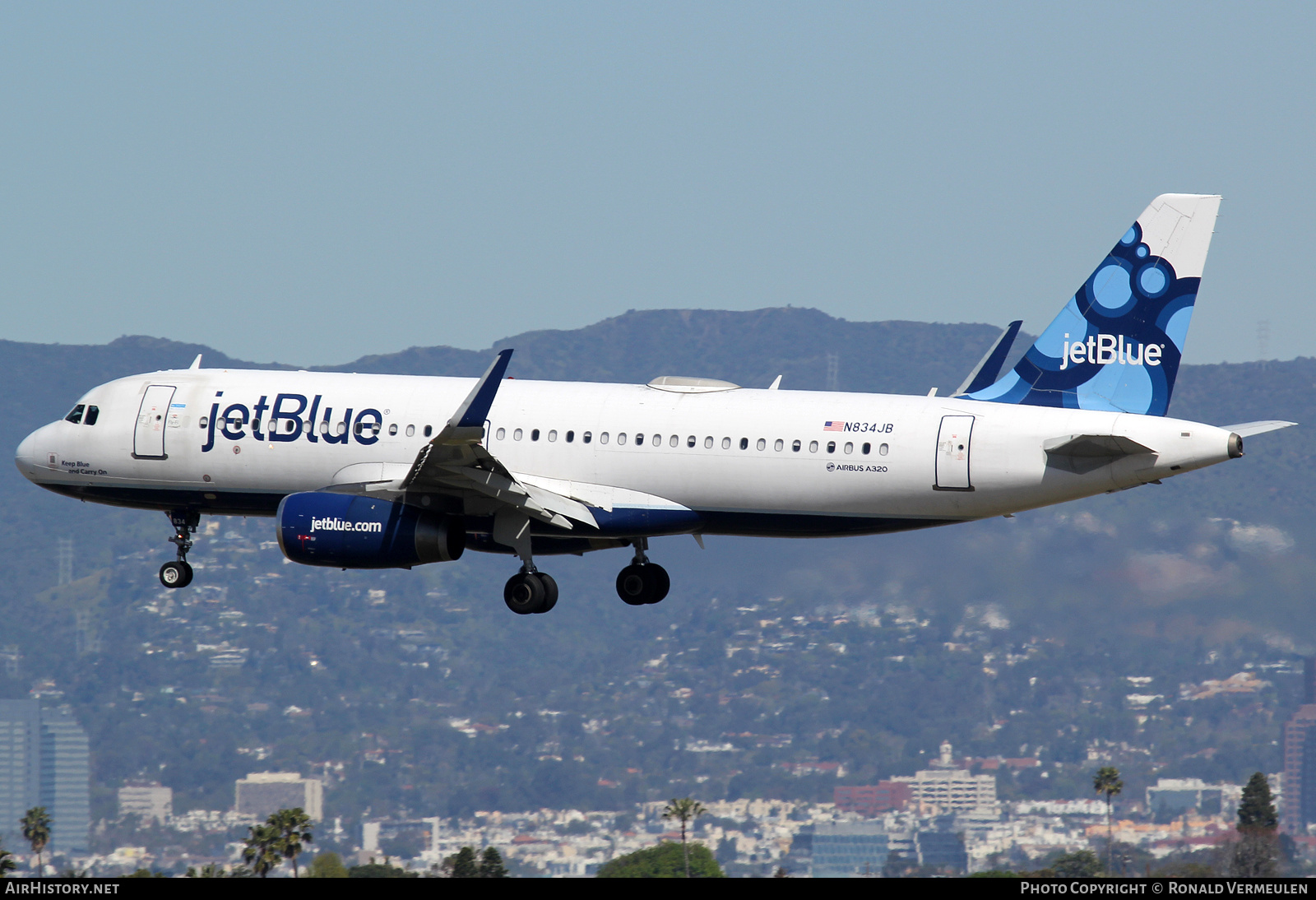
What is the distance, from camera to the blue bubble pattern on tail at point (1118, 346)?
37.8 m

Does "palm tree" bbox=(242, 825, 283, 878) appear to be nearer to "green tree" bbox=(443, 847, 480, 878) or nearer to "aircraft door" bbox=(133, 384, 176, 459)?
"green tree" bbox=(443, 847, 480, 878)

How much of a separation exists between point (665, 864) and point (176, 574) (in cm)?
8946

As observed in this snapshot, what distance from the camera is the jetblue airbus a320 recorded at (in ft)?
120

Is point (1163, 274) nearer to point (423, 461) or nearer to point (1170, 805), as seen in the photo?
point (423, 461)

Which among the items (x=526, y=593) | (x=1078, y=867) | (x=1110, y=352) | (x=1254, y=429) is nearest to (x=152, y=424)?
(x=526, y=593)

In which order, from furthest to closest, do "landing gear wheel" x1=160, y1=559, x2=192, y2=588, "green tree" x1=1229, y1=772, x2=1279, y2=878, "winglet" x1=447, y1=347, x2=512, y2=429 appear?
"green tree" x1=1229, y1=772, x2=1279, y2=878
"landing gear wheel" x1=160, y1=559, x2=192, y2=588
"winglet" x1=447, y1=347, x2=512, y2=429

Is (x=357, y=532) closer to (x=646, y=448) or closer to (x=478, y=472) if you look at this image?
(x=478, y=472)

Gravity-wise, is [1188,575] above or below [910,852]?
above

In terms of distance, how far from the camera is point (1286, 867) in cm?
6506

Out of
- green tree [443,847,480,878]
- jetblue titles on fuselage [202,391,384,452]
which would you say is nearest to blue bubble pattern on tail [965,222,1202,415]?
jetblue titles on fuselage [202,391,384,452]

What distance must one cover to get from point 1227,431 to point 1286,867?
36.0m

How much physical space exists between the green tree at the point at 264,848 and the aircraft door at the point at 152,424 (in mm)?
57507

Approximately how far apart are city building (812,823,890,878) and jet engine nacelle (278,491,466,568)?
142063mm
